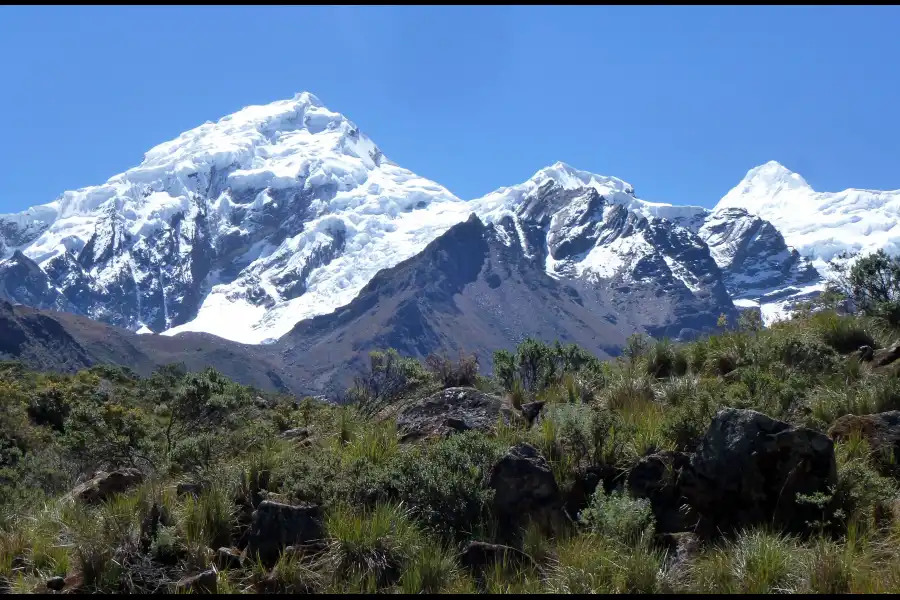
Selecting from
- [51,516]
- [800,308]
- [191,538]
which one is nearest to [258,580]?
[191,538]

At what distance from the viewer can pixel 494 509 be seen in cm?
816

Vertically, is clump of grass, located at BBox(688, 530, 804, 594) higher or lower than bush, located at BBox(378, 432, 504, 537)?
lower

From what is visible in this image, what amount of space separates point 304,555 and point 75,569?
2.38m

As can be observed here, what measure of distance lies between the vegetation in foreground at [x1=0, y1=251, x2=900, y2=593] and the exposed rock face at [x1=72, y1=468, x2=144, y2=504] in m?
0.06

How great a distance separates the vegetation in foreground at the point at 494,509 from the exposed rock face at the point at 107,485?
60mm

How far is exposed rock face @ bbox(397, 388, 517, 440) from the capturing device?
34.4 feet

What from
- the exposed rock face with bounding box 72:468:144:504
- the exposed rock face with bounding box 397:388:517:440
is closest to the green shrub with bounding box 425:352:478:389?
the exposed rock face with bounding box 397:388:517:440

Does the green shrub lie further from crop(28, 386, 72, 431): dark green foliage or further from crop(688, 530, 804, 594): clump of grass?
crop(28, 386, 72, 431): dark green foliage

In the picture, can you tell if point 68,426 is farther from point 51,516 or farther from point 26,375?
point 26,375

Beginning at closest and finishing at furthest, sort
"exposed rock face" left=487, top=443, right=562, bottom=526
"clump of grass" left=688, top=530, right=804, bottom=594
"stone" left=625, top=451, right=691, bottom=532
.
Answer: "clump of grass" left=688, top=530, right=804, bottom=594 → "stone" left=625, top=451, right=691, bottom=532 → "exposed rock face" left=487, top=443, right=562, bottom=526

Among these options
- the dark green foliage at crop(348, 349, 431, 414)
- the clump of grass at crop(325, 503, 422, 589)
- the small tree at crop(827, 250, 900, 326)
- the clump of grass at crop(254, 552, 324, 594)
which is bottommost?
the clump of grass at crop(254, 552, 324, 594)

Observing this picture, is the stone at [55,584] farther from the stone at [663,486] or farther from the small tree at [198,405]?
the small tree at [198,405]

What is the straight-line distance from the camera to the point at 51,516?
28.5 feet

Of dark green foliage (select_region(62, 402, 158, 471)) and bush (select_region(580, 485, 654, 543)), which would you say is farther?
dark green foliage (select_region(62, 402, 158, 471))
